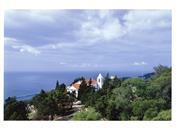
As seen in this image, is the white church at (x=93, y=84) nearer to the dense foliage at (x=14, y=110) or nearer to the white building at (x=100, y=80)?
the white building at (x=100, y=80)

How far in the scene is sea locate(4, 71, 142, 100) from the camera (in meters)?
3.42

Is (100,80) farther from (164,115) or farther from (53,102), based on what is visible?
(164,115)

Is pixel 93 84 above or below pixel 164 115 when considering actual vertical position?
above

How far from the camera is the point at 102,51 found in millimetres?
3430

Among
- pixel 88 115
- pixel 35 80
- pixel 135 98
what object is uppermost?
pixel 35 80

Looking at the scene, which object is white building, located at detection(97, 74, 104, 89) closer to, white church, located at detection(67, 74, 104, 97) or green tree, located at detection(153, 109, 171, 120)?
white church, located at detection(67, 74, 104, 97)

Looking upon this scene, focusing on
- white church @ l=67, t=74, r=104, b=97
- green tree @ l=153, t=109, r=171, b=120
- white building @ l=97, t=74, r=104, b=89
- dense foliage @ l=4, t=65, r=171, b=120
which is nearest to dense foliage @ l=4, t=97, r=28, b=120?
dense foliage @ l=4, t=65, r=171, b=120

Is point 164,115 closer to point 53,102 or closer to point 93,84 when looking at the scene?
point 93,84

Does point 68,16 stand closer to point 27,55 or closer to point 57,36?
point 57,36

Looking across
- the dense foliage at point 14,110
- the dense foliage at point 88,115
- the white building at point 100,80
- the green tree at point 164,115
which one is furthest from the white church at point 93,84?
the green tree at point 164,115

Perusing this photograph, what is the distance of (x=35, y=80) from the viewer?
11.3 ft

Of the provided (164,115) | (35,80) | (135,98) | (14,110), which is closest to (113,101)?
(135,98)

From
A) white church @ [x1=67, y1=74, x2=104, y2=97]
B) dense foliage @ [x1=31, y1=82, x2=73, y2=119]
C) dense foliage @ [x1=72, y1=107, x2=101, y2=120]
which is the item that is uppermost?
white church @ [x1=67, y1=74, x2=104, y2=97]

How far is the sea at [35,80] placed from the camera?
11.2ft
